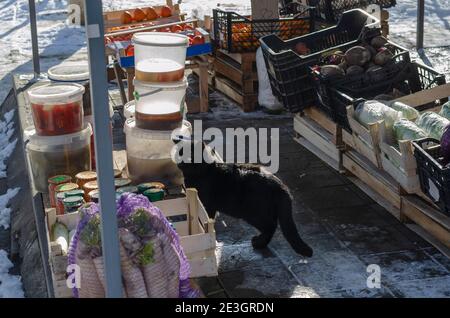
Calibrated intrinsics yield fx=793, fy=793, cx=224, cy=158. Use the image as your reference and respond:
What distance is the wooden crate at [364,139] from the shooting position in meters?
6.86

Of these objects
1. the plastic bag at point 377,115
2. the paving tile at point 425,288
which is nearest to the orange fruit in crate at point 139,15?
the plastic bag at point 377,115

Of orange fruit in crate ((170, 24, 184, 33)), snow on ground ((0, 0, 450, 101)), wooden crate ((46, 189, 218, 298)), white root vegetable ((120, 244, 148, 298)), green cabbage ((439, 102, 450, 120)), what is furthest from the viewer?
Result: snow on ground ((0, 0, 450, 101))

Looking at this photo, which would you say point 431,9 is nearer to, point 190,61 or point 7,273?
point 190,61

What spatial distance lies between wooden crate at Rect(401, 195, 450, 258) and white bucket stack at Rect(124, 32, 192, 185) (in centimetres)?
194

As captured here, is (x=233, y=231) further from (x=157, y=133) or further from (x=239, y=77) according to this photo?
(x=239, y=77)

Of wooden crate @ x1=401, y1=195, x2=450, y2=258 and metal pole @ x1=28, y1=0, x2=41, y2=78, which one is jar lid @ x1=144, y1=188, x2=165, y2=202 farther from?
metal pole @ x1=28, y1=0, x2=41, y2=78

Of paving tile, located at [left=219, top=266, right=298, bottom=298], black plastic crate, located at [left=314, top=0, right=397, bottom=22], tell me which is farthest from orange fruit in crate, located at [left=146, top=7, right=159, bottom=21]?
paving tile, located at [left=219, top=266, right=298, bottom=298]

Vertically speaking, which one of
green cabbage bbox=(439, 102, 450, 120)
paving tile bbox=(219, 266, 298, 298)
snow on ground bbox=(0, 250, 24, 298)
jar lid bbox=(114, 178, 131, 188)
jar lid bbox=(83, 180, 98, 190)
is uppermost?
green cabbage bbox=(439, 102, 450, 120)

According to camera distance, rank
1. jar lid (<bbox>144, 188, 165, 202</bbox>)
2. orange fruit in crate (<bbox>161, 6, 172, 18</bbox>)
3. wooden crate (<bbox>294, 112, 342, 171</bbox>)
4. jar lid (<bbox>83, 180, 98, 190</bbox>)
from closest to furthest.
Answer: jar lid (<bbox>144, 188, 165, 202</bbox>) < jar lid (<bbox>83, 180, 98, 190</bbox>) < wooden crate (<bbox>294, 112, 342, 171</bbox>) < orange fruit in crate (<bbox>161, 6, 172, 18</bbox>)

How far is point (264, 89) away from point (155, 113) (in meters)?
3.11

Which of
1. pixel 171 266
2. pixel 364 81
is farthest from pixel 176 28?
pixel 171 266

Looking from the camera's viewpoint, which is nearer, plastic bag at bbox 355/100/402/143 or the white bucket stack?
the white bucket stack

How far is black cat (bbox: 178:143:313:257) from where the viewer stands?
6.07 m

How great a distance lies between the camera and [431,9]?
16.2 m
